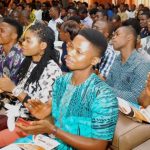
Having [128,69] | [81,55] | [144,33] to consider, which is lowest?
[144,33]

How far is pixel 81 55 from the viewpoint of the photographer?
167 cm

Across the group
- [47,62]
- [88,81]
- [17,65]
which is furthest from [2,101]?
[88,81]

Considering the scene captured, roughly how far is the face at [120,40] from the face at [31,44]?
2.70 feet

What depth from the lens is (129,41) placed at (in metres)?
2.96

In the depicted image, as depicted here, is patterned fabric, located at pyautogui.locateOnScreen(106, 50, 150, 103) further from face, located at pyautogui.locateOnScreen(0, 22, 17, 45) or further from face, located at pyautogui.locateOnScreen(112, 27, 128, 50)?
face, located at pyautogui.locateOnScreen(0, 22, 17, 45)

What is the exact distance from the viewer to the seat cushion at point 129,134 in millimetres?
2104

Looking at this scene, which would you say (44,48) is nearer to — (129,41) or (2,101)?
(2,101)

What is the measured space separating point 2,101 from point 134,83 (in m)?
1.11

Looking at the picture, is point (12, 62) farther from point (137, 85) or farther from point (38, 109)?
point (38, 109)

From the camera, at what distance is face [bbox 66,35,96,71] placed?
65.5 inches

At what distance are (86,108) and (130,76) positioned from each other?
1117 millimetres

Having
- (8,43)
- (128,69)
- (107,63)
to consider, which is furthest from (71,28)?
(128,69)

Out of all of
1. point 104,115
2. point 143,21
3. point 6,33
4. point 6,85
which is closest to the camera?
point 104,115

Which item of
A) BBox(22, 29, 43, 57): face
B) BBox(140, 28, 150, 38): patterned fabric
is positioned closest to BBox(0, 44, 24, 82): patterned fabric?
BBox(22, 29, 43, 57): face
